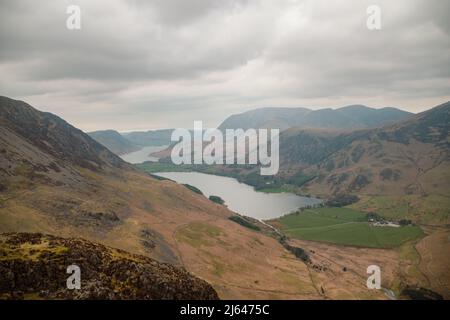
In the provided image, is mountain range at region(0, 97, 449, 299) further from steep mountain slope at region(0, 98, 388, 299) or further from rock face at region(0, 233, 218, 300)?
rock face at region(0, 233, 218, 300)

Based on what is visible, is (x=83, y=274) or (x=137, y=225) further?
(x=137, y=225)

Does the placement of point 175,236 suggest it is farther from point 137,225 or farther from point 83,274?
point 83,274

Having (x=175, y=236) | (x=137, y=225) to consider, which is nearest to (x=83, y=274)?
(x=137, y=225)

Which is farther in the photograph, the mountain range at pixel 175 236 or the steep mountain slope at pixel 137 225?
the steep mountain slope at pixel 137 225

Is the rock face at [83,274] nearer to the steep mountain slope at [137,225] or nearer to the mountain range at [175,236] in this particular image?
the mountain range at [175,236]

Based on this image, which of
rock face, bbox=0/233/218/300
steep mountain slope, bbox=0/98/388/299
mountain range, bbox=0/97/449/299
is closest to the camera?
rock face, bbox=0/233/218/300

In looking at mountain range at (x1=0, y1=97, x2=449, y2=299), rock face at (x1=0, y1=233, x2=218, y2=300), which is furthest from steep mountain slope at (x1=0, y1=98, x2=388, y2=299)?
rock face at (x1=0, y1=233, x2=218, y2=300)

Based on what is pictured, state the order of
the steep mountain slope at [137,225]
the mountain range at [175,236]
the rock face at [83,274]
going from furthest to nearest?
the steep mountain slope at [137,225] → the mountain range at [175,236] → the rock face at [83,274]

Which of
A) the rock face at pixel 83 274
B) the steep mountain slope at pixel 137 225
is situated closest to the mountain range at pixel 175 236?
the steep mountain slope at pixel 137 225
